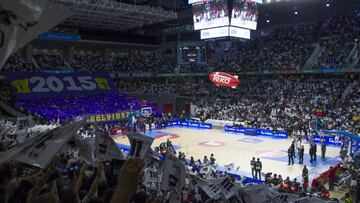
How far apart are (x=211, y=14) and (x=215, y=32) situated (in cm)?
170

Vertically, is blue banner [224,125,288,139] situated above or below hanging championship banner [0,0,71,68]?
below

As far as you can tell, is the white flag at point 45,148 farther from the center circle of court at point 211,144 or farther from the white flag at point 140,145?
the center circle of court at point 211,144

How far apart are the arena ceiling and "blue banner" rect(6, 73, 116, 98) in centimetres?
700

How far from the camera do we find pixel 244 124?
113 ft

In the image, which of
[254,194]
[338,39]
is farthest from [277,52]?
[254,194]

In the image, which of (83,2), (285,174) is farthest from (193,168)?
(83,2)

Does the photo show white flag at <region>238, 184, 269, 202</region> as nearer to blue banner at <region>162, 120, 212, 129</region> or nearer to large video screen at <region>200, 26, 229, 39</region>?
large video screen at <region>200, 26, 229, 39</region>

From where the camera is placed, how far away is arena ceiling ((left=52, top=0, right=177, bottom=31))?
1347 inches

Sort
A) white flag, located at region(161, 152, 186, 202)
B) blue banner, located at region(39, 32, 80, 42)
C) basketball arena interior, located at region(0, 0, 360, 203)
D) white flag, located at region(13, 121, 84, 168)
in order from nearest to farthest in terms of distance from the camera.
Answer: white flag, located at region(13, 121, 84, 168) < white flag, located at region(161, 152, 186, 202) < basketball arena interior, located at region(0, 0, 360, 203) < blue banner, located at region(39, 32, 80, 42)

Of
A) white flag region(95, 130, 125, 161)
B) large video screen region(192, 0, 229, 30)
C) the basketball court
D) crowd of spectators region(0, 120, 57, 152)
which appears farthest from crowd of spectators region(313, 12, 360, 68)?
white flag region(95, 130, 125, 161)

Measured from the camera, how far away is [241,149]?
2586 cm

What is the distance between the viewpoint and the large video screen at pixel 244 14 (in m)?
30.7

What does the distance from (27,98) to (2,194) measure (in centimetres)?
3333

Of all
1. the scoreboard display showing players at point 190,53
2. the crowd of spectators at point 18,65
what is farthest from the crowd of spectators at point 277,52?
the crowd of spectators at point 18,65
